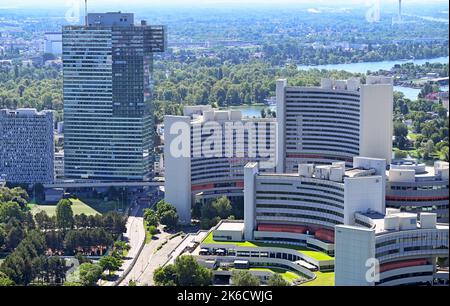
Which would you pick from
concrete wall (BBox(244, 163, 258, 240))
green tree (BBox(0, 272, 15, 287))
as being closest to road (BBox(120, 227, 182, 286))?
concrete wall (BBox(244, 163, 258, 240))

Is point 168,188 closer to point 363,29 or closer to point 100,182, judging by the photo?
point 100,182

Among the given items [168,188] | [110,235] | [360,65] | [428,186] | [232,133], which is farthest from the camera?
[360,65]

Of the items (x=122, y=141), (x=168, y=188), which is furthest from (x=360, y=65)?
(x=168, y=188)

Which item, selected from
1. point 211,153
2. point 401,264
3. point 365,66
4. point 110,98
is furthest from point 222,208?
point 365,66

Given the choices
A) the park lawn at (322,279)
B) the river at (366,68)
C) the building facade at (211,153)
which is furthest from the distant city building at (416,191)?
the river at (366,68)

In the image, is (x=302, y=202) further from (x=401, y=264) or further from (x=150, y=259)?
(x=401, y=264)

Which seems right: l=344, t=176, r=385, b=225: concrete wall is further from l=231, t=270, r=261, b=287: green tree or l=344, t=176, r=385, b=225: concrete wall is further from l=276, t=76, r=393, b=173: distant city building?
A: l=276, t=76, r=393, b=173: distant city building
